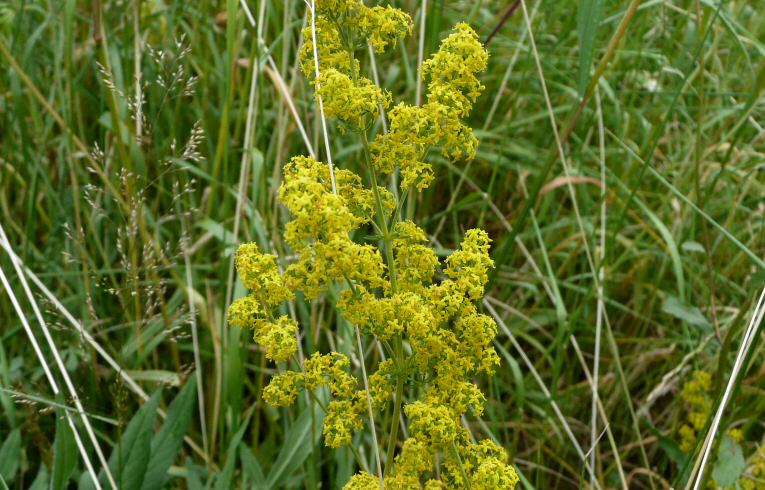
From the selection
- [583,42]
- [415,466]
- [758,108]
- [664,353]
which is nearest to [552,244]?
[664,353]

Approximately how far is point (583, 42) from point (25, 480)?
7.31 feet

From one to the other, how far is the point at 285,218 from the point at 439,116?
1.54 m

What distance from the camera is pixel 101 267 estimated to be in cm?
337

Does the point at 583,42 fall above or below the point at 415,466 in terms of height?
above

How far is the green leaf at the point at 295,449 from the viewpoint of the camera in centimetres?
255

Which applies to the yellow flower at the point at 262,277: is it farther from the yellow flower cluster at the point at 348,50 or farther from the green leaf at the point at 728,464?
the green leaf at the point at 728,464

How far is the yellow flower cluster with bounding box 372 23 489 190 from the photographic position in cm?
164

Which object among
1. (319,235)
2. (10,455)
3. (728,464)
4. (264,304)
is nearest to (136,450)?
(10,455)

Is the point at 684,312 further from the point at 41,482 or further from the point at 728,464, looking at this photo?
the point at 41,482

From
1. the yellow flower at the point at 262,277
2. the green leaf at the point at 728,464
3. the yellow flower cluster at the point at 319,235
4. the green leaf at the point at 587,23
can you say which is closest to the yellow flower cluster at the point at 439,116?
the yellow flower cluster at the point at 319,235

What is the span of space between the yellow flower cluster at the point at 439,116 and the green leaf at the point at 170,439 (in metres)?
1.14

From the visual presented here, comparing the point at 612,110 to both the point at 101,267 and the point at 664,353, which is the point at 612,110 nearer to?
the point at 664,353

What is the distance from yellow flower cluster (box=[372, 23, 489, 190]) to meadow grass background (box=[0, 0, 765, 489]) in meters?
0.98

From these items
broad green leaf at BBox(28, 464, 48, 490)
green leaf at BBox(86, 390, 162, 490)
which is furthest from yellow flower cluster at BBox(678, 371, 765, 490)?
broad green leaf at BBox(28, 464, 48, 490)
